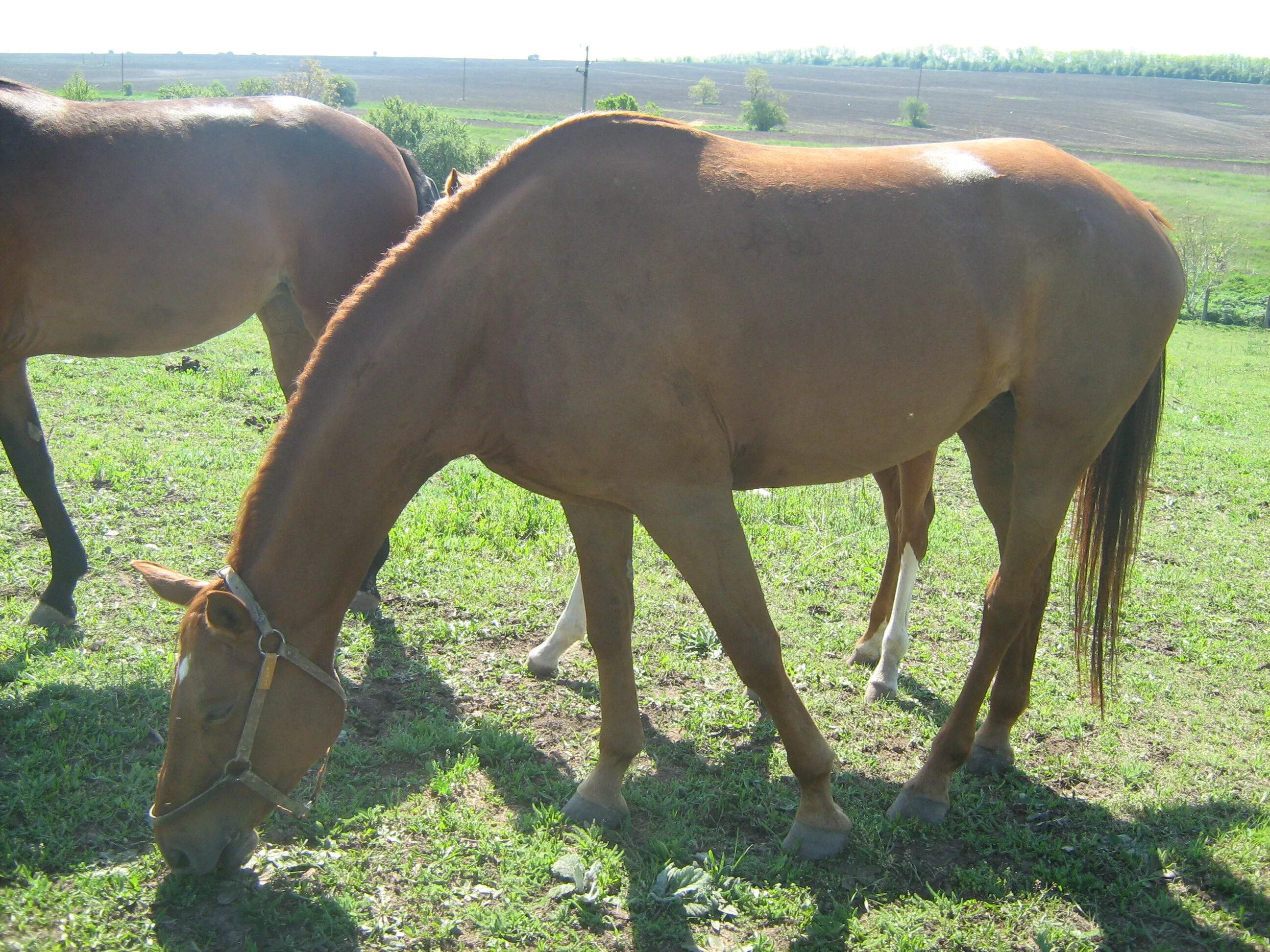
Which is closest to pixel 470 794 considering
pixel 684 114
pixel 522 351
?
pixel 522 351

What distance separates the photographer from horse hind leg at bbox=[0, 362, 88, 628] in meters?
4.27

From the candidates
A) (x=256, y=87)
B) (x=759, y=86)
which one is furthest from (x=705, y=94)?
(x=256, y=87)

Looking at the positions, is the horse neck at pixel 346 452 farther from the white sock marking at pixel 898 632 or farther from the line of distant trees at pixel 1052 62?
the line of distant trees at pixel 1052 62

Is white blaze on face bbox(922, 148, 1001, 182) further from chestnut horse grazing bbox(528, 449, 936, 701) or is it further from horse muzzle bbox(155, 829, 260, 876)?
horse muzzle bbox(155, 829, 260, 876)

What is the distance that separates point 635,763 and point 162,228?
3279mm

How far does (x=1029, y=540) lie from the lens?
133 inches

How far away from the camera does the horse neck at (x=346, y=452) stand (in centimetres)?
261

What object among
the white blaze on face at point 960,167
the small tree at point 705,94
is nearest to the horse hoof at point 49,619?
the white blaze on face at point 960,167

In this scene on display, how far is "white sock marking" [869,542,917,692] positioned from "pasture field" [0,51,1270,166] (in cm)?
4338

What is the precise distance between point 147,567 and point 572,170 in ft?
5.64

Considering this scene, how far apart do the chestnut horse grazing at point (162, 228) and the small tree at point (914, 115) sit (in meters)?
58.5

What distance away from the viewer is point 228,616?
2.46 meters

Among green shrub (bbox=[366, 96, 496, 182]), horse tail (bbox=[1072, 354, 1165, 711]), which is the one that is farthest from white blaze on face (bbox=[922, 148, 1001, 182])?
green shrub (bbox=[366, 96, 496, 182])

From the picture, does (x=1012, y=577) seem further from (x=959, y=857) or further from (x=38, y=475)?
(x=38, y=475)
